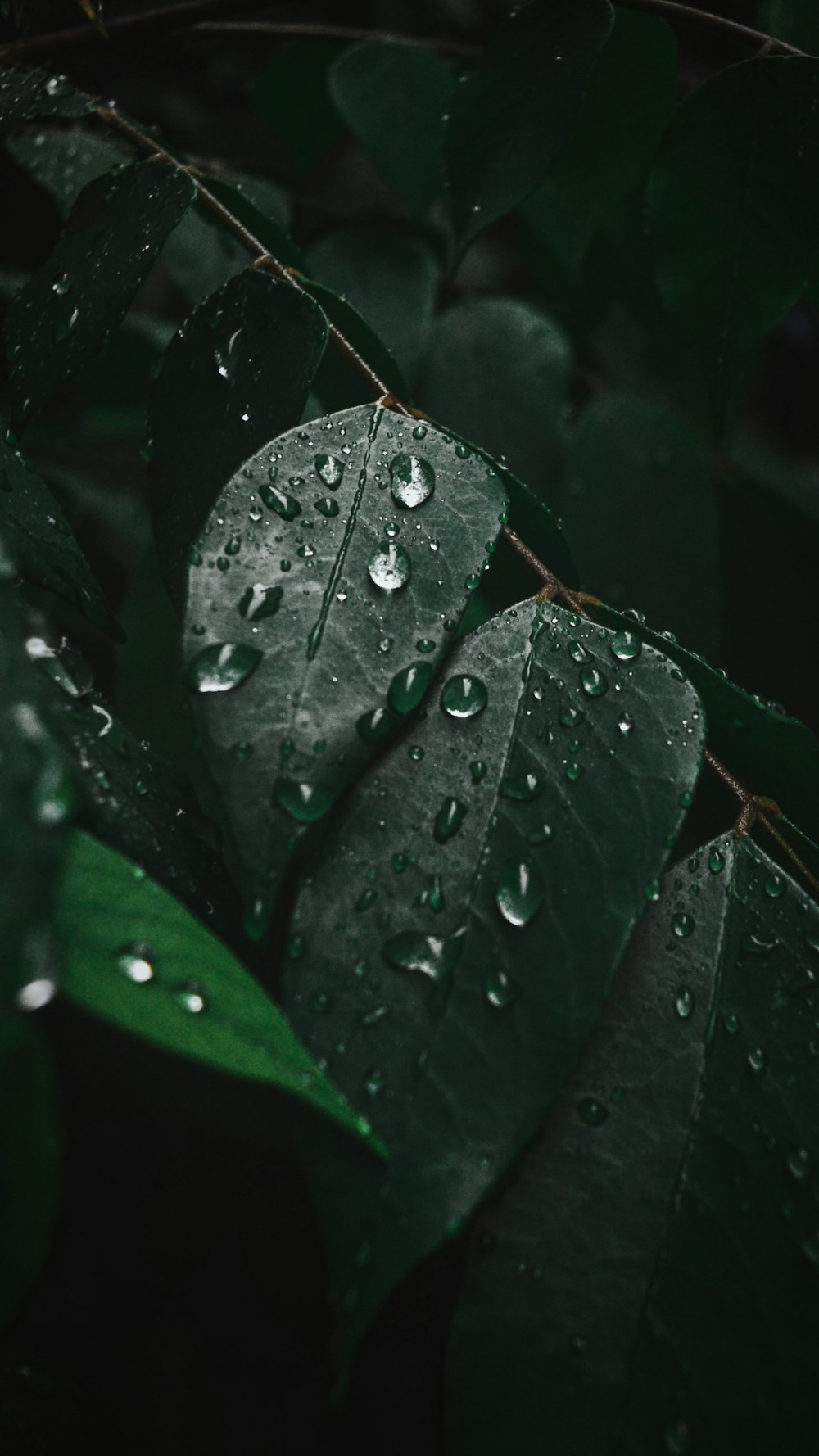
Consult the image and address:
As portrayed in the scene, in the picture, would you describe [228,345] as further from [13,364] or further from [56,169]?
[56,169]

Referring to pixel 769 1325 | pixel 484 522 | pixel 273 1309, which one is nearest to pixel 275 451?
pixel 484 522

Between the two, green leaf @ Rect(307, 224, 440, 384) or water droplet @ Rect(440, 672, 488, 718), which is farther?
green leaf @ Rect(307, 224, 440, 384)

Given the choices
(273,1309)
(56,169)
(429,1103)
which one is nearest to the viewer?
(429,1103)

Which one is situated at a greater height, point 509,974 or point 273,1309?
point 509,974

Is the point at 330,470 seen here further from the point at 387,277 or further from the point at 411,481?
the point at 387,277

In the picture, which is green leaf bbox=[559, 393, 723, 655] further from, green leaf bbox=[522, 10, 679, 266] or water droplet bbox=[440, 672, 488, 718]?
water droplet bbox=[440, 672, 488, 718]

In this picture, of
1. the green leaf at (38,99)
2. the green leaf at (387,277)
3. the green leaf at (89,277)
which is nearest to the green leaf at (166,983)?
the green leaf at (89,277)

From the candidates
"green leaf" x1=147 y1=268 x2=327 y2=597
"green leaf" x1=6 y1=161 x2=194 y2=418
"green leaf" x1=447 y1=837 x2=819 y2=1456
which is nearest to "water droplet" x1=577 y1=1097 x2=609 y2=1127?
"green leaf" x1=447 y1=837 x2=819 y2=1456
